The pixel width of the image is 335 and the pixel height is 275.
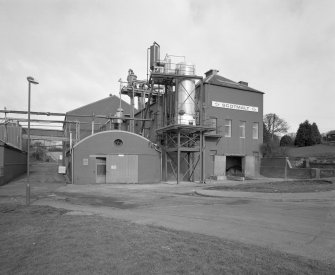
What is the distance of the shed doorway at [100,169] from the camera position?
26.2 meters

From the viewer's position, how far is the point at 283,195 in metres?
15.4

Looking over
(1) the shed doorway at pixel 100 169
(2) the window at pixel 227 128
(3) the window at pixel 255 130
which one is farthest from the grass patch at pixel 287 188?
(3) the window at pixel 255 130

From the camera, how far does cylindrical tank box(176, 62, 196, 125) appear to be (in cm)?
2738

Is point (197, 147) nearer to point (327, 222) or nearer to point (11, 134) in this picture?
point (327, 222)

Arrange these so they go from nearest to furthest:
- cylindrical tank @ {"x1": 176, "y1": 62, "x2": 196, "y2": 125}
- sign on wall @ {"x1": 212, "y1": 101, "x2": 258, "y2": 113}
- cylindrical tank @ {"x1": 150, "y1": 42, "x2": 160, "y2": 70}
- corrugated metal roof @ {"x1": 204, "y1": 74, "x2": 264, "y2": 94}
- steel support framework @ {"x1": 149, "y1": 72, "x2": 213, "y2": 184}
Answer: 1. steel support framework @ {"x1": 149, "y1": 72, "x2": 213, "y2": 184}
2. cylindrical tank @ {"x1": 176, "y1": 62, "x2": 196, "y2": 125}
3. corrugated metal roof @ {"x1": 204, "y1": 74, "x2": 264, "y2": 94}
4. sign on wall @ {"x1": 212, "y1": 101, "x2": 258, "y2": 113}
5. cylindrical tank @ {"x1": 150, "y1": 42, "x2": 160, "y2": 70}

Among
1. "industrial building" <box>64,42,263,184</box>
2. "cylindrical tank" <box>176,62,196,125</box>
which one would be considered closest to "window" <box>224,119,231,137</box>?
"industrial building" <box>64,42,263,184</box>

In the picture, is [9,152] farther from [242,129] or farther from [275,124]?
[275,124]

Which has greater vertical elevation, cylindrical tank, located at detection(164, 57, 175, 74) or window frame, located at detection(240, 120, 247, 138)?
cylindrical tank, located at detection(164, 57, 175, 74)

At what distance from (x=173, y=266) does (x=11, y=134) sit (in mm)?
36178

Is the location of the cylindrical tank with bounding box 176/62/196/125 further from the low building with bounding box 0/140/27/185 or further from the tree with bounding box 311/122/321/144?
the tree with bounding box 311/122/321/144

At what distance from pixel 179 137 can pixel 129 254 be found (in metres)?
21.0

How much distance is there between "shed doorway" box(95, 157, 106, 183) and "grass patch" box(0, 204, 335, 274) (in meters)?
18.0

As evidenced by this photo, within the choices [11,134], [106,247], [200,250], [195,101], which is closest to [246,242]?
[200,250]

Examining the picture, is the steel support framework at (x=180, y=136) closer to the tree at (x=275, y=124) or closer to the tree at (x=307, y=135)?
the tree at (x=307, y=135)
